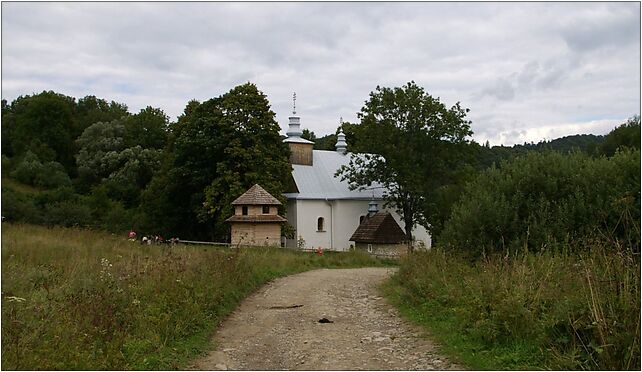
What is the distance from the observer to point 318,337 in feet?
30.9

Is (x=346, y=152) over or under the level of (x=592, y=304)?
over

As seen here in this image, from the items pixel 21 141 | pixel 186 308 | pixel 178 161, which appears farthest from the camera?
pixel 21 141

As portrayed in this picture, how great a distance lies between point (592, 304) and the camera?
6.76 metres

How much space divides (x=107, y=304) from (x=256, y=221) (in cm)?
2372

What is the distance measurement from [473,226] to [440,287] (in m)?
3.35

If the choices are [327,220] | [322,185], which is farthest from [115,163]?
[327,220]

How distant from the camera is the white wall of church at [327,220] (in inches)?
1671

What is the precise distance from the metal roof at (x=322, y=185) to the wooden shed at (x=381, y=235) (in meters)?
3.32

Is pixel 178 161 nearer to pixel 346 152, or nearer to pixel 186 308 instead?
pixel 346 152

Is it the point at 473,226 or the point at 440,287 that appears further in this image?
the point at 473,226

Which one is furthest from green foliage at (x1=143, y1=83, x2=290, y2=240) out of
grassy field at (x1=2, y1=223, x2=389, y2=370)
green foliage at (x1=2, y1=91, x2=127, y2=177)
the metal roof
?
green foliage at (x1=2, y1=91, x2=127, y2=177)

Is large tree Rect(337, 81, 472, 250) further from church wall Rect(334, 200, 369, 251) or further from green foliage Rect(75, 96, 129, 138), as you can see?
green foliage Rect(75, 96, 129, 138)

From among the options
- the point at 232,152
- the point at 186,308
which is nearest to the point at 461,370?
the point at 186,308

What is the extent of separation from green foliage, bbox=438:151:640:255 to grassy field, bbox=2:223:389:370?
5.83 meters
